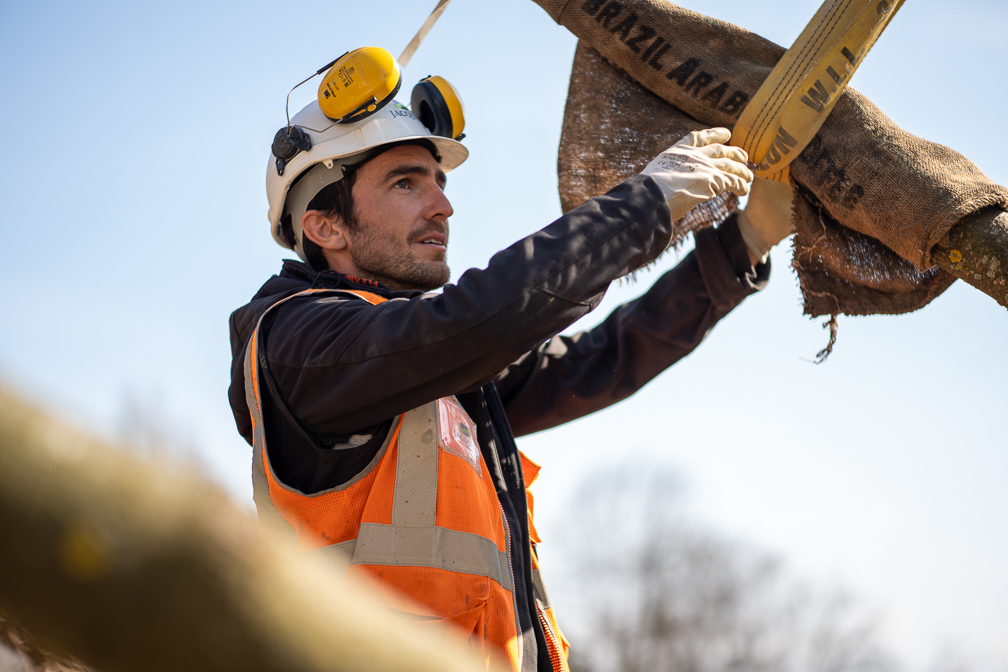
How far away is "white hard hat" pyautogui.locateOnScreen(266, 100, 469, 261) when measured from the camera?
9.61 feet

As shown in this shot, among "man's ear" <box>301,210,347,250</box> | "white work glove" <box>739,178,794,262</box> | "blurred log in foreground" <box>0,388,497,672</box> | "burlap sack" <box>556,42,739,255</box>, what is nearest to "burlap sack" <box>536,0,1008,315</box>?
"burlap sack" <box>556,42,739,255</box>

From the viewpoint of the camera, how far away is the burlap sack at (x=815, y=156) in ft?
7.22

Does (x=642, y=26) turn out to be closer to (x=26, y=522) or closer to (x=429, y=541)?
(x=429, y=541)

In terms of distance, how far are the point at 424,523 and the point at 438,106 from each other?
184 centimetres

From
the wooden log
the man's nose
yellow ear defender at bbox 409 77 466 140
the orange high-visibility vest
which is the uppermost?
the wooden log

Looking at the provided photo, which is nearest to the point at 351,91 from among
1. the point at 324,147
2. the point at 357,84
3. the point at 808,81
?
the point at 357,84

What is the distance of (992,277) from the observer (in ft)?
6.70

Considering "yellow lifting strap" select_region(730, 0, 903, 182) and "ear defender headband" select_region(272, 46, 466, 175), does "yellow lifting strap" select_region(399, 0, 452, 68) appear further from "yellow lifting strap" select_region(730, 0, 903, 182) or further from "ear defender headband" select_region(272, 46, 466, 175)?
"yellow lifting strap" select_region(730, 0, 903, 182)

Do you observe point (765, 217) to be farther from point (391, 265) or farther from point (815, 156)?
point (391, 265)

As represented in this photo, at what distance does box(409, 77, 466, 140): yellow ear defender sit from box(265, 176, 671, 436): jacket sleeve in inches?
52.1

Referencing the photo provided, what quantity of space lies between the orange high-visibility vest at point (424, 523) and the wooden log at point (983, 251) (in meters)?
1.42

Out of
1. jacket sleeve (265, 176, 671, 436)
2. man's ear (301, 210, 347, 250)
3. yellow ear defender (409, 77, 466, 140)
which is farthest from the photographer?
yellow ear defender (409, 77, 466, 140)

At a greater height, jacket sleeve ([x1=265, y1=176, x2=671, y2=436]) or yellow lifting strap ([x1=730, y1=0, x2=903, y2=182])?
yellow lifting strap ([x1=730, y1=0, x2=903, y2=182])

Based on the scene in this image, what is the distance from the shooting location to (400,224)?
2871 millimetres
